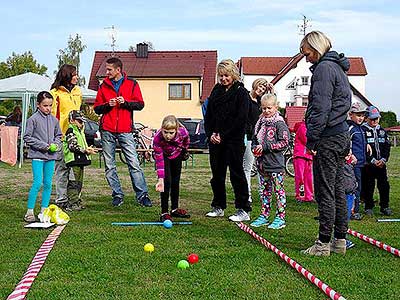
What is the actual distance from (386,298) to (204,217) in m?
4.27

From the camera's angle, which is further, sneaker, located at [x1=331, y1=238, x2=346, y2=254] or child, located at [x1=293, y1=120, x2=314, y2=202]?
child, located at [x1=293, y1=120, x2=314, y2=202]

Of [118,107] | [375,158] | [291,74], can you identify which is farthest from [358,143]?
[291,74]

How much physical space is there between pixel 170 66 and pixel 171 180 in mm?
40255

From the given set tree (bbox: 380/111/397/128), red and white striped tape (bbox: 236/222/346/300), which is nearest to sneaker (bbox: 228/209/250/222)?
red and white striped tape (bbox: 236/222/346/300)

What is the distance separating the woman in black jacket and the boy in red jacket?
66.2 inches

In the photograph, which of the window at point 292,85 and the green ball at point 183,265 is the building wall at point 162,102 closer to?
the window at point 292,85

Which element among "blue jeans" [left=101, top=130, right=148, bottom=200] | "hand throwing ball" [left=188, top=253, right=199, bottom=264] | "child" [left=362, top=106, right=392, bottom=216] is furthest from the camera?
"blue jeans" [left=101, top=130, right=148, bottom=200]

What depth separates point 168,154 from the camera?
8375mm

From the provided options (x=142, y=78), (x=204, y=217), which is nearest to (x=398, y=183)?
(x=204, y=217)

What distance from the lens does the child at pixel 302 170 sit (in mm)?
10789

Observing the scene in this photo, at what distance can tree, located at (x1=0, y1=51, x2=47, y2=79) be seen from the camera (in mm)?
45969

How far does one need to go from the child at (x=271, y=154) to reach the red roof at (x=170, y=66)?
3890 cm

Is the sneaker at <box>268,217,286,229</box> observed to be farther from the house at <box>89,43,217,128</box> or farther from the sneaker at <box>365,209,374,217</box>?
the house at <box>89,43,217,128</box>

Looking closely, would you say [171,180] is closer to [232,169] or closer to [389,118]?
[232,169]
